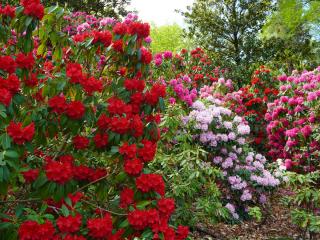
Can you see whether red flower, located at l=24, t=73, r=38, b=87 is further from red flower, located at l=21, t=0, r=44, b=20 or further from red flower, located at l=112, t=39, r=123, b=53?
red flower, located at l=112, t=39, r=123, b=53

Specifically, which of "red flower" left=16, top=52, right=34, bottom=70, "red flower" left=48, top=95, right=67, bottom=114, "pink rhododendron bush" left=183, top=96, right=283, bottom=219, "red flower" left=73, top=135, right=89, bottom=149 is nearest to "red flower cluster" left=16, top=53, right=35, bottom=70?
"red flower" left=16, top=52, right=34, bottom=70

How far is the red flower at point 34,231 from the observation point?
2357 mm

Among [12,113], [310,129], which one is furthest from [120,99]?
[310,129]

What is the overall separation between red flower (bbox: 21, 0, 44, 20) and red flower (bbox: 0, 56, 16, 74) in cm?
39

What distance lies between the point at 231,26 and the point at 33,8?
1709 cm

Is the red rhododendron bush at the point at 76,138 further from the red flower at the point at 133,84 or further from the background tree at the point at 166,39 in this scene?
the background tree at the point at 166,39

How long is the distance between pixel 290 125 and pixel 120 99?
5.85m

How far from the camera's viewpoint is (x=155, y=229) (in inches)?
101

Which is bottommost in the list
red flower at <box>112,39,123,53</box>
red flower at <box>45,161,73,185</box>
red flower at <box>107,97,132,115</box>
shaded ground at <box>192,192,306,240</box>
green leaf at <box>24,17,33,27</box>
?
shaded ground at <box>192,192,306,240</box>

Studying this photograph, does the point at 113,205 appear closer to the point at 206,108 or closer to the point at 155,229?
the point at 155,229

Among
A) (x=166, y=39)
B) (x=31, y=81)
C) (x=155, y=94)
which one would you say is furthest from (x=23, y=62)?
(x=166, y=39)

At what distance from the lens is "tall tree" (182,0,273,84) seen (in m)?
19.1

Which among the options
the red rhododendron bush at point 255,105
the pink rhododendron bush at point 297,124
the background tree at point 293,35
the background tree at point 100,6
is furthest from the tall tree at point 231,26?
the pink rhododendron bush at point 297,124

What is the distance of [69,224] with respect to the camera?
2.45 m
